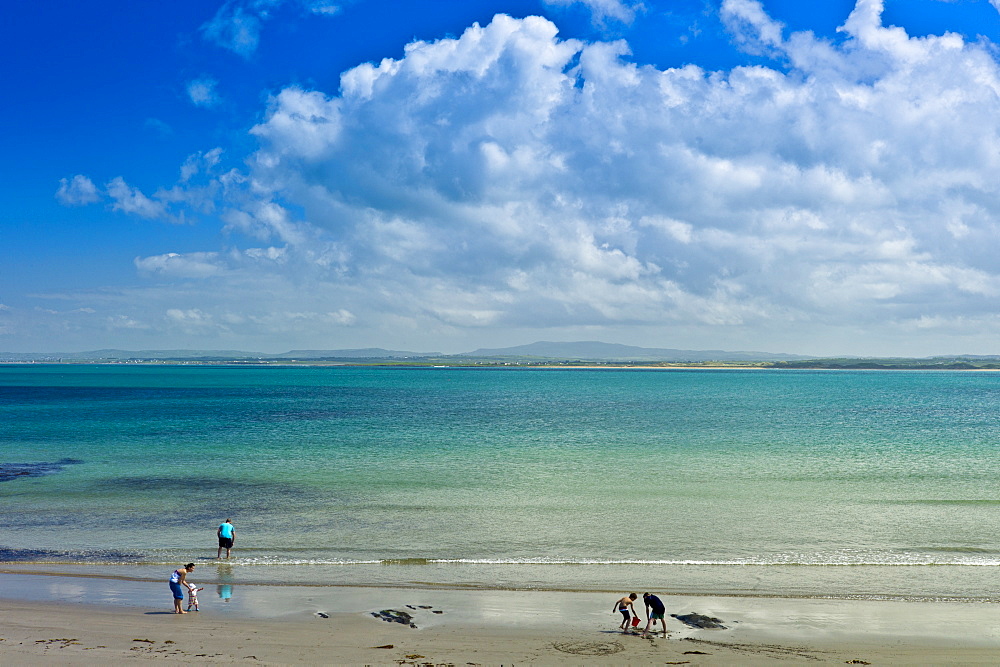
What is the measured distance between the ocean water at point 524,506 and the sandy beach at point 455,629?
5.58ft

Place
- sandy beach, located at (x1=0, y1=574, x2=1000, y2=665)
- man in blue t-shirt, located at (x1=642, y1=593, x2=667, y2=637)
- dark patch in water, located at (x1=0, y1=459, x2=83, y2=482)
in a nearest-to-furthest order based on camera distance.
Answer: sandy beach, located at (x1=0, y1=574, x2=1000, y2=665), man in blue t-shirt, located at (x1=642, y1=593, x2=667, y2=637), dark patch in water, located at (x1=0, y1=459, x2=83, y2=482)

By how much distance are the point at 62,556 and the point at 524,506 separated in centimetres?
1900

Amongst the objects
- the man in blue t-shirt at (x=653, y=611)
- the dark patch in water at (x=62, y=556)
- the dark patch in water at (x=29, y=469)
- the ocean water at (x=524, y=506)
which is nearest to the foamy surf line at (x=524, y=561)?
the dark patch in water at (x=62, y=556)

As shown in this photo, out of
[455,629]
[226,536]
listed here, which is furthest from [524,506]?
[455,629]

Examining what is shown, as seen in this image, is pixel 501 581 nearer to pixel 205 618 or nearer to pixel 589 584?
pixel 589 584

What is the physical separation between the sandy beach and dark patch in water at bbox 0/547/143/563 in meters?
2.99

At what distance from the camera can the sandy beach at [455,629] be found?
17031 millimetres

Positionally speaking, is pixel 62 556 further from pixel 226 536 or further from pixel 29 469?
pixel 29 469

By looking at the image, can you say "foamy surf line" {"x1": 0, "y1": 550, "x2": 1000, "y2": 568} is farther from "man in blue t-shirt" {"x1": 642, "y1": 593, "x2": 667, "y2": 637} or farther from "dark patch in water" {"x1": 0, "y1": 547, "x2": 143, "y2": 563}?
"man in blue t-shirt" {"x1": 642, "y1": 593, "x2": 667, "y2": 637}

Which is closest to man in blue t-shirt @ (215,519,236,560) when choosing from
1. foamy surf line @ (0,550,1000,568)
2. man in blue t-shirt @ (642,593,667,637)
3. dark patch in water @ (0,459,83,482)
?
foamy surf line @ (0,550,1000,568)

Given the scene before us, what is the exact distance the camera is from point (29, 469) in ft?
150

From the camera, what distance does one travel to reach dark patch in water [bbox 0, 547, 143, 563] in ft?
84.2

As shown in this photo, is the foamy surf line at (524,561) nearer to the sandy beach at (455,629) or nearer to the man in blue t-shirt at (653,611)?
the sandy beach at (455,629)

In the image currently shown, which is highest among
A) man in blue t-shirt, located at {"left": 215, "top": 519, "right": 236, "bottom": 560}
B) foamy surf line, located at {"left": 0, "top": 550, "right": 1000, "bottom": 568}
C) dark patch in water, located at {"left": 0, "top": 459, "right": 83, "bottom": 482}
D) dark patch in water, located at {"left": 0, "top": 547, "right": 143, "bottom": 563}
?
man in blue t-shirt, located at {"left": 215, "top": 519, "right": 236, "bottom": 560}
